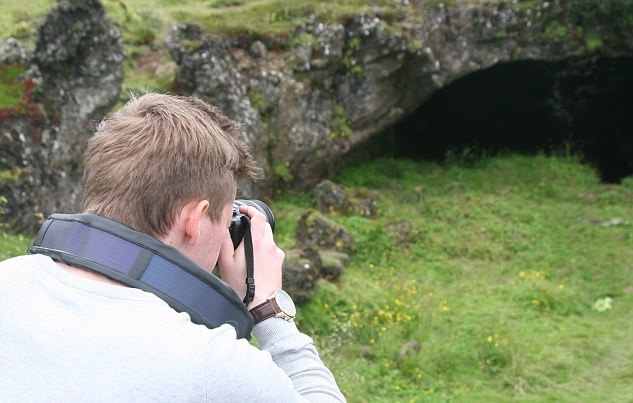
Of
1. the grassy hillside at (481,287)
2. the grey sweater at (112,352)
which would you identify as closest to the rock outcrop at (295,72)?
the grassy hillside at (481,287)

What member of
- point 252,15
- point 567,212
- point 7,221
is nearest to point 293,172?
point 252,15

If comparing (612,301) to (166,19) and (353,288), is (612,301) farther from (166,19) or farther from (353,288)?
(166,19)

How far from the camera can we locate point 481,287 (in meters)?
8.73

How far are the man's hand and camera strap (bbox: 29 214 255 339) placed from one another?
23 centimetres

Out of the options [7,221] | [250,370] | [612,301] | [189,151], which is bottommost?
[612,301]

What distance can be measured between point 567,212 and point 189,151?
34.3ft

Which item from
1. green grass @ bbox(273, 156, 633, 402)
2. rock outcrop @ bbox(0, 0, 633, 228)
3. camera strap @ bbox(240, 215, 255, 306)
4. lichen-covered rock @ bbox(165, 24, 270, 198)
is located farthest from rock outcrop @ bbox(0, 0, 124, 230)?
camera strap @ bbox(240, 215, 255, 306)

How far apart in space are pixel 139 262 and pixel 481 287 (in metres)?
7.93

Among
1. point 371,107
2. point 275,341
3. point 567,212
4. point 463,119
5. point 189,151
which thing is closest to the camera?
point 189,151

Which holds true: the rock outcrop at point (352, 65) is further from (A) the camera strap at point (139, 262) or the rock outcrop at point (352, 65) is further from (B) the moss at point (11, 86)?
(A) the camera strap at point (139, 262)

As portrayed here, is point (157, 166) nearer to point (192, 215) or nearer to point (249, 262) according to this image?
point (192, 215)

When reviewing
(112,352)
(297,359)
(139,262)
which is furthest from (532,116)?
(112,352)

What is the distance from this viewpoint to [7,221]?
7.11 m

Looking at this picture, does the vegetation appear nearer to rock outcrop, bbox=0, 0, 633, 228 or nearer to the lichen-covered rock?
rock outcrop, bbox=0, 0, 633, 228
